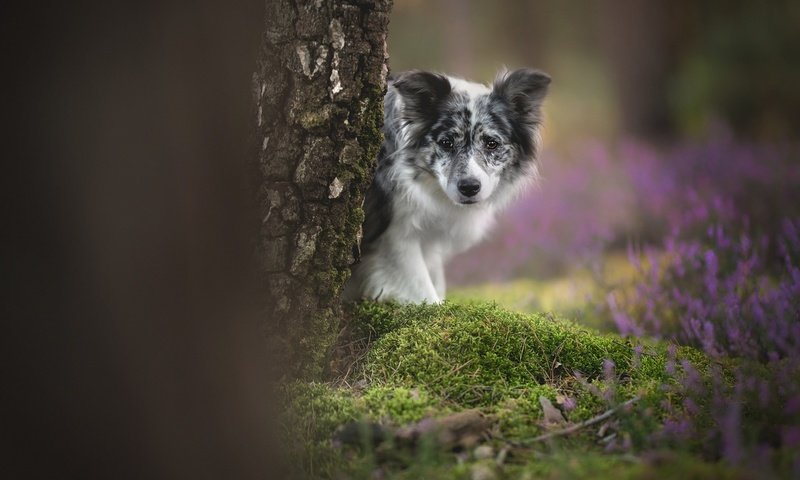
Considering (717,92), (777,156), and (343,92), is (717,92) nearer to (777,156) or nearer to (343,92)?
(777,156)

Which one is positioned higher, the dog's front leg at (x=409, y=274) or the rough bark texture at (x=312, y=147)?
the rough bark texture at (x=312, y=147)

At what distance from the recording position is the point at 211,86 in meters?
2.10

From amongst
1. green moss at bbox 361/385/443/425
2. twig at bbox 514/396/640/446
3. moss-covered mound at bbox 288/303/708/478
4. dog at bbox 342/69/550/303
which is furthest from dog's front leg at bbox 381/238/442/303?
twig at bbox 514/396/640/446

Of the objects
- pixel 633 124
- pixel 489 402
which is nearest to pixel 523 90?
pixel 489 402

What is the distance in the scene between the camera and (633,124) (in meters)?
11.1

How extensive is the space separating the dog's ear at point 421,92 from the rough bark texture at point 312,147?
1104mm

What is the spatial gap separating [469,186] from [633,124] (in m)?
8.25

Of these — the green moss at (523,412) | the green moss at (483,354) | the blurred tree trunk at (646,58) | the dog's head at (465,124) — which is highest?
the blurred tree trunk at (646,58)

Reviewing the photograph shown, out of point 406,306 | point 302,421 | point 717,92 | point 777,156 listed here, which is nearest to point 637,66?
point 717,92

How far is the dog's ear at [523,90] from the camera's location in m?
4.29

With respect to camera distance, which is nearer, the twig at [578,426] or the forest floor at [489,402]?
the forest floor at [489,402]

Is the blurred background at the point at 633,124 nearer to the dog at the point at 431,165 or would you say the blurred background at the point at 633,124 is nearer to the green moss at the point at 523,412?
the dog at the point at 431,165

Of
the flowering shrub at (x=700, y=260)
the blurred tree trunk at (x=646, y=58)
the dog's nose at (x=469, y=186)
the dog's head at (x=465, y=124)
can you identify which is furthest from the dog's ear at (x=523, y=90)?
the blurred tree trunk at (x=646, y=58)

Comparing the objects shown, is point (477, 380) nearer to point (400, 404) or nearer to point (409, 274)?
point (400, 404)
